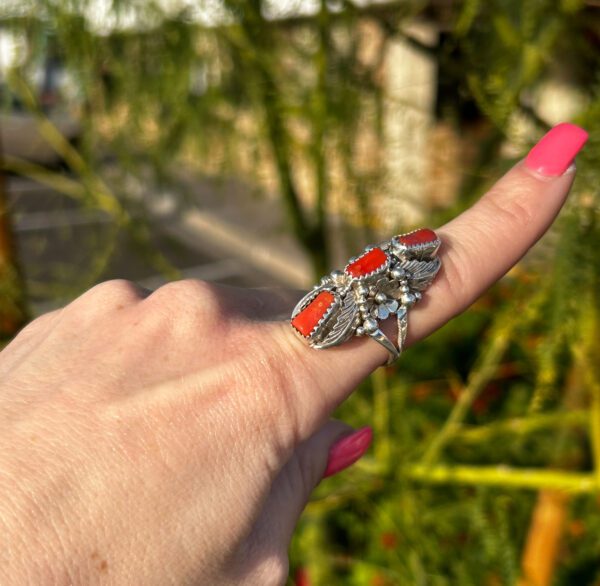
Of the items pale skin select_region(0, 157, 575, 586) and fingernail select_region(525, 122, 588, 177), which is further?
fingernail select_region(525, 122, 588, 177)

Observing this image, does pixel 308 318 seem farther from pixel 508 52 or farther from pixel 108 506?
pixel 508 52

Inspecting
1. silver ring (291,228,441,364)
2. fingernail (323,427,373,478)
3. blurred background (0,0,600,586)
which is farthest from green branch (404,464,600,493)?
silver ring (291,228,441,364)

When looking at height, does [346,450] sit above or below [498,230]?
below

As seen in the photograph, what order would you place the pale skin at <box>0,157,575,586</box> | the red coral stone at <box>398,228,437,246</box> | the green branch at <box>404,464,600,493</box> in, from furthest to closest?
the green branch at <box>404,464,600,493</box>, the red coral stone at <box>398,228,437,246</box>, the pale skin at <box>0,157,575,586</box>

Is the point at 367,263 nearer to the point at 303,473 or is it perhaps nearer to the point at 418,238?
the point at 418,238

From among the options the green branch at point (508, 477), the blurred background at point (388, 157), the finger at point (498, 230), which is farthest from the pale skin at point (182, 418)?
the green branch at point (508, 477)

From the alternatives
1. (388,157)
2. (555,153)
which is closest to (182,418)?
(555,153)

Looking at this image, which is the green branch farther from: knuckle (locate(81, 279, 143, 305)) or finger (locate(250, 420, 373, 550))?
knuckle (locate(81, 279, 143, 305))
